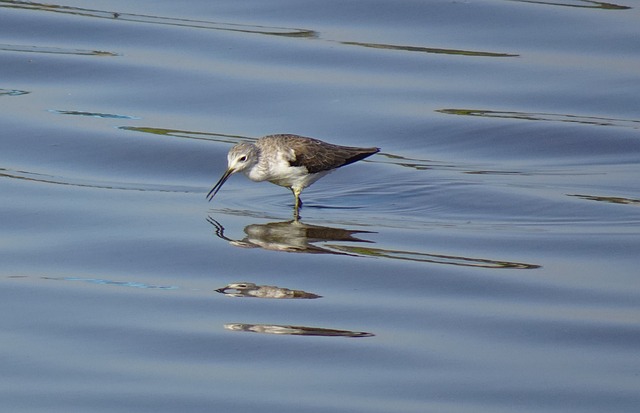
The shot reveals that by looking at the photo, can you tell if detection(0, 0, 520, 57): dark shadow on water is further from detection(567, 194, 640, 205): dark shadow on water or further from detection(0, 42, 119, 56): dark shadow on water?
detection(567, 194, 640, 205): dark shadow on water

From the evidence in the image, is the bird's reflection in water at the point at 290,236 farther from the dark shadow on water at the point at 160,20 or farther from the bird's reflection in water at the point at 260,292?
the dark shadow on water at the point at 160,20

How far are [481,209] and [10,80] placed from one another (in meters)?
5.30

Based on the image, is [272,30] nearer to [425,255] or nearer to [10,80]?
[10,80]

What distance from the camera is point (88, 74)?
12.3 metres

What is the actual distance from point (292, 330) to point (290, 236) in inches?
76.8

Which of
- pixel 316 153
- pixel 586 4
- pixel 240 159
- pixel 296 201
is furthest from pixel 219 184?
pixel 586 4

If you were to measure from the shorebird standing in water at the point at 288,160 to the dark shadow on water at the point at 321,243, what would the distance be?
1.38ft

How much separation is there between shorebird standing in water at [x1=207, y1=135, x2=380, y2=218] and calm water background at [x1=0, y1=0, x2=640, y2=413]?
0.75 feet

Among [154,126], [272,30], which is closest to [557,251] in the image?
[154,126]

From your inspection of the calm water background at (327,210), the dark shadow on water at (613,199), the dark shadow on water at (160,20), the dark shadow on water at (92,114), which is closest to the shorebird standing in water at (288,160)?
the calm water background at (327,210)

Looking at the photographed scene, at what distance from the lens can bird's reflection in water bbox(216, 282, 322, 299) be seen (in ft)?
22.9

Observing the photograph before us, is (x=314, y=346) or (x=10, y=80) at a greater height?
(x=10, y=80)

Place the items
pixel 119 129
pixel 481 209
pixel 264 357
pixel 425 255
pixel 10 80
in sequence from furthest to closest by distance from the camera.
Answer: pixel 10 80 → pixel 119 129 → pixel 481 209 → pixel 425 255 → pixel 264 357

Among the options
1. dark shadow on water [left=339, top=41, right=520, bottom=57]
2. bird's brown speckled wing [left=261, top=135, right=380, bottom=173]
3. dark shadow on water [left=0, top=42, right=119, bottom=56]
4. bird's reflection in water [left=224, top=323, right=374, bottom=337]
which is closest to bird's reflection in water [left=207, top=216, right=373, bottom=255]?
bird's brown speckled wing [left=261, top=135, right=380, bottom=173]
